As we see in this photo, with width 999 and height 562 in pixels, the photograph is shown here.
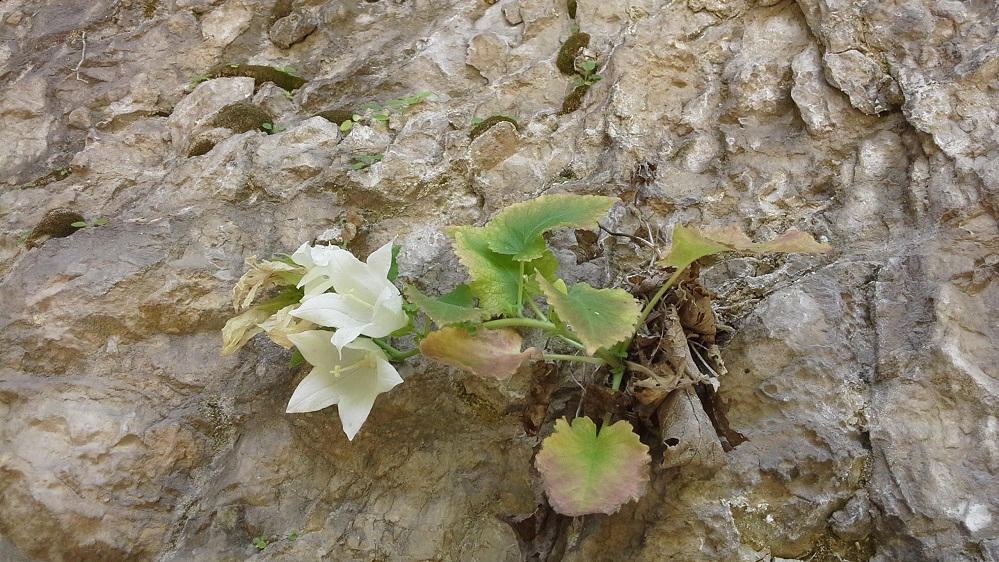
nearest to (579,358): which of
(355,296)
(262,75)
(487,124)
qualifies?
(355,296)

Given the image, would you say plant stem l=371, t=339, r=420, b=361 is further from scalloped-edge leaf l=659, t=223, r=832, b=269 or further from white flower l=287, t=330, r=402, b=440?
scalloped-edge leaf l=659, t=223, r=832, b=269

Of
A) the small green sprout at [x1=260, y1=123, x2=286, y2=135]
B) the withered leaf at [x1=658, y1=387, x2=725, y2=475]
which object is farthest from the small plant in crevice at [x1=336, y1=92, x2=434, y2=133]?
the withered leaf at [x1=658, y1=387, x2=725, y2=475]

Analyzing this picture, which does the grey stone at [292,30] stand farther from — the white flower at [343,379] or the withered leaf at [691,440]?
the withered leaf at [691,440]

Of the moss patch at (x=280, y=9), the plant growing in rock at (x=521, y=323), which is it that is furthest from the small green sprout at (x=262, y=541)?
the moss patch at (x=280, y=9)

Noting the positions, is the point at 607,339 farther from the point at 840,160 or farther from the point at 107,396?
the point at 107,396

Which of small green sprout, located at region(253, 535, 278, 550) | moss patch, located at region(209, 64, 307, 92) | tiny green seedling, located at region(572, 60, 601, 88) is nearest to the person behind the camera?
small green sprout, located at region(253, 535, 278, 550)
